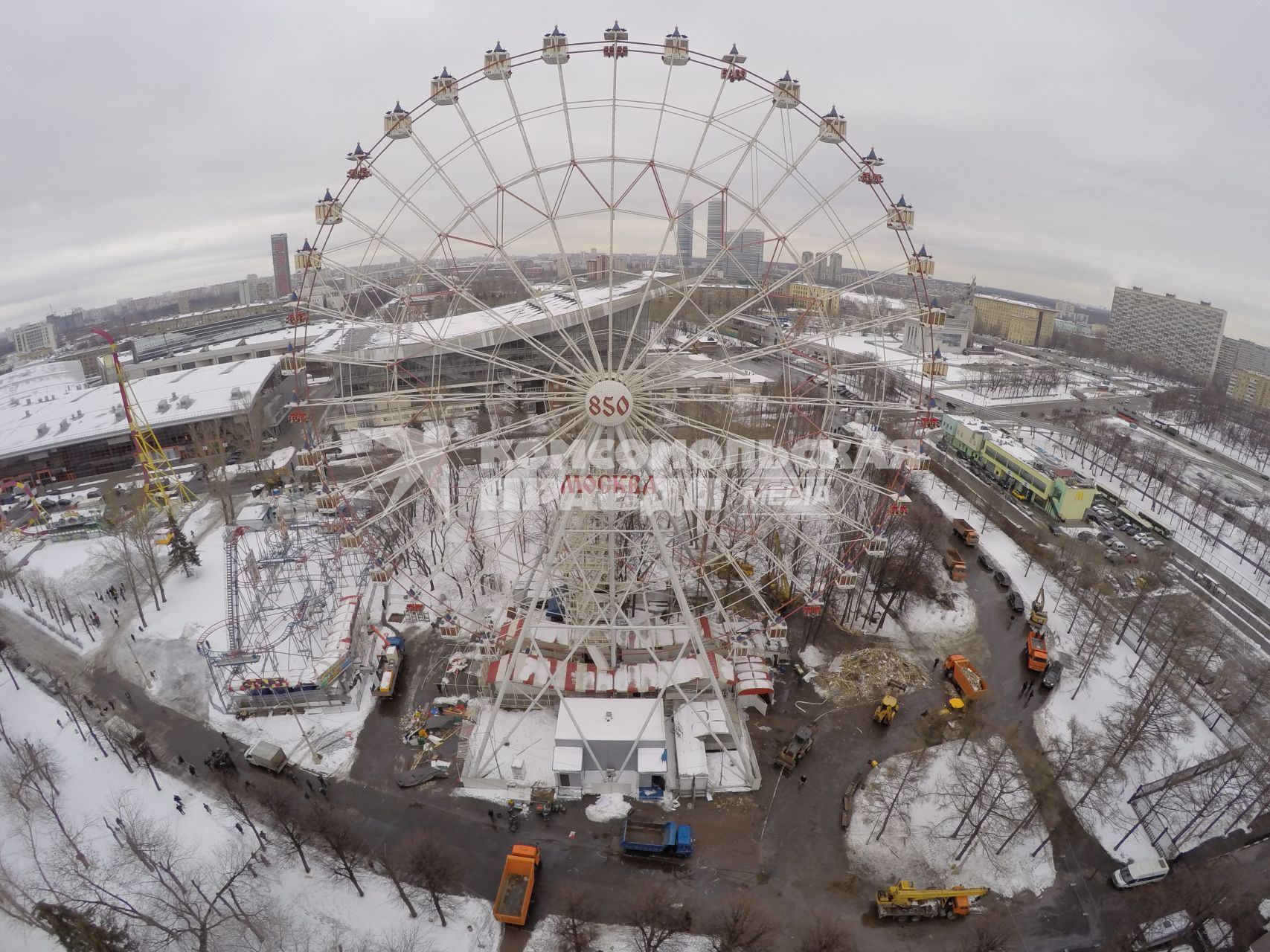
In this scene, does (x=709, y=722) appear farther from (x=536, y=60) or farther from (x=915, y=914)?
(x=536, y=60)

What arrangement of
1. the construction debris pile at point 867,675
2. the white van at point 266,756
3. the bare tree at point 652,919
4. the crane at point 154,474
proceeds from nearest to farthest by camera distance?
the bare tree at point 652,919 → the white van at point 266,756 → the construction debris pile at point 867,675 → the crane at point 154,474

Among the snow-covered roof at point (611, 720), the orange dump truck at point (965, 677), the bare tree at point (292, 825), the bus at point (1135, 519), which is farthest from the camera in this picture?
the bus at point (1135, 519)

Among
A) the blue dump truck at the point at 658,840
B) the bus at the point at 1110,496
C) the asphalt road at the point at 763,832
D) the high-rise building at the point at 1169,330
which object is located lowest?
the asphalt road at the point at 763,832

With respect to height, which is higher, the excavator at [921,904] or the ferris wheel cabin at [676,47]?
the ferris wheel cabin at [676,47]

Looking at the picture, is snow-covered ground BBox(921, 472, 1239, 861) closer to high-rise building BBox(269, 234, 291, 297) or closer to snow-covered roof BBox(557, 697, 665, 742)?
snow-covered roof BBox(557, 697, 665, 742)

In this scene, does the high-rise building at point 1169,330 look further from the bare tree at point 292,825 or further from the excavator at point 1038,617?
the bare tree at point 292,825

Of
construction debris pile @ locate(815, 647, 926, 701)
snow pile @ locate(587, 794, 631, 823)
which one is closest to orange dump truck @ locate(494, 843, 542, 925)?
snow pile @ locate(587, 794, 631, 823)

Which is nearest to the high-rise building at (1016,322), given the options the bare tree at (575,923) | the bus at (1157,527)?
the bus at (1157,527)

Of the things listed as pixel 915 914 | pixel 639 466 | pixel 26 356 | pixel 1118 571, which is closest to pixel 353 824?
pixel 639 466
